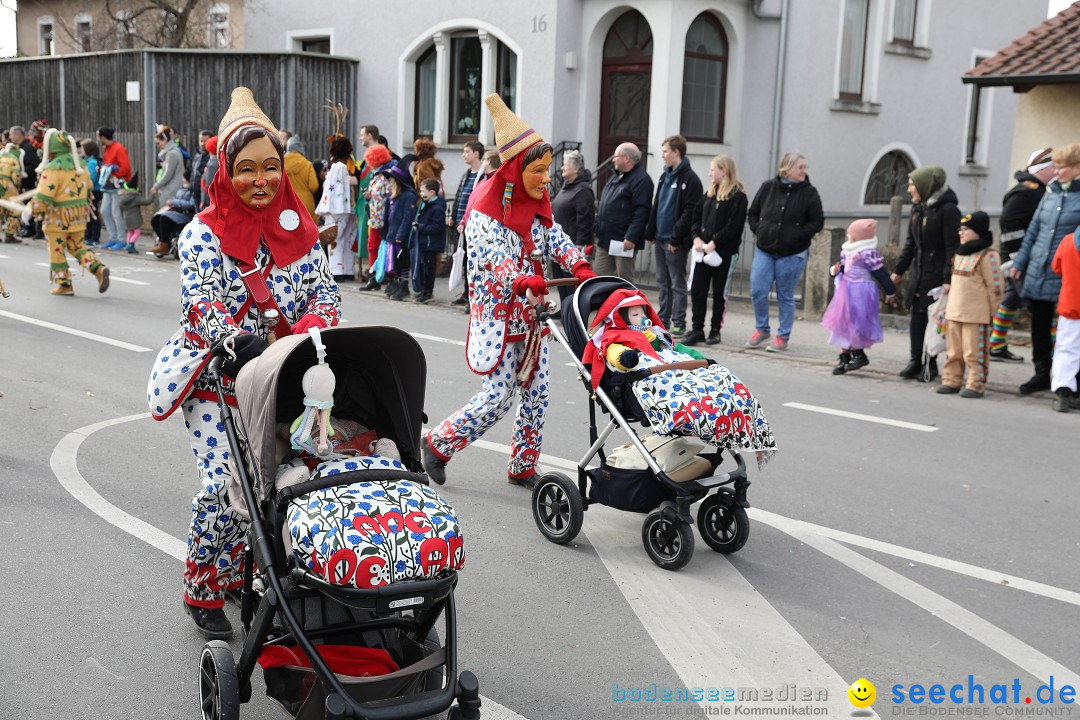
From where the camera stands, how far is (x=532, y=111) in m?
19.7

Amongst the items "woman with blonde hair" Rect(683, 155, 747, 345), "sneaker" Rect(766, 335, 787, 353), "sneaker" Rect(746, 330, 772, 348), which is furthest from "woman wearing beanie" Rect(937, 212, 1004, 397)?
"woman with blonde hair" Rect(683, 155, 747, 345)

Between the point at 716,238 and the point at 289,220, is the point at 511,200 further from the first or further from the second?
the point at 716,238

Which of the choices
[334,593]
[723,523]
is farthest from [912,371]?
[334,593]

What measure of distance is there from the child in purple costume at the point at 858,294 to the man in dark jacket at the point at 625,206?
2.78 meters

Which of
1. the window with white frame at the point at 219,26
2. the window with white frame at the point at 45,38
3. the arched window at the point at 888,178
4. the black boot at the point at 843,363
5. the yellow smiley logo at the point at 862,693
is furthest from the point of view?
the window with white frame at the point at 45,38

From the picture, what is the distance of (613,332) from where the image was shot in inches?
220

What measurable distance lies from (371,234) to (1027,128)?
8.98 m

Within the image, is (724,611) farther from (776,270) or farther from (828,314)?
(776,270)

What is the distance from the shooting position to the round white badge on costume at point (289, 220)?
4.26m

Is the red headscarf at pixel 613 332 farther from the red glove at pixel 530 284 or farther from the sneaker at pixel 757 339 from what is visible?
the sneaker at pixel 757 339

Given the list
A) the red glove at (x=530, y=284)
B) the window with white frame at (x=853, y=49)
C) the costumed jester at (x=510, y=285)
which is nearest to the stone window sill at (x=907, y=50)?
the window with white frame at (x=853, y=49)

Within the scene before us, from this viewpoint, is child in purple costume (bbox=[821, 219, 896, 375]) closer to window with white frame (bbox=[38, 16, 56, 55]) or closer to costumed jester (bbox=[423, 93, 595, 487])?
costumed jester (bbox=[423, 93, 595, 487])

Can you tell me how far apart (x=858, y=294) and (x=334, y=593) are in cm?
845

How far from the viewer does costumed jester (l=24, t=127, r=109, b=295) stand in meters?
13.4
